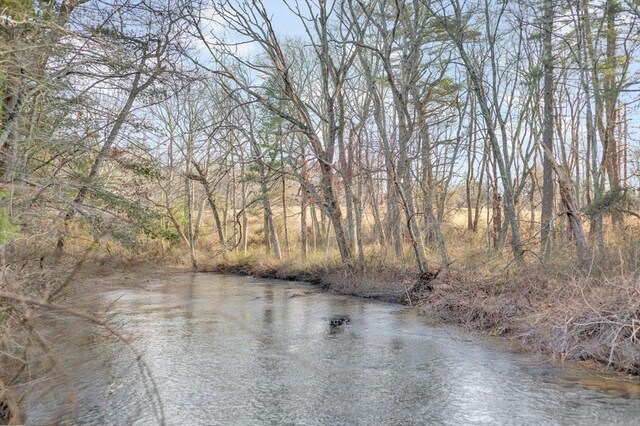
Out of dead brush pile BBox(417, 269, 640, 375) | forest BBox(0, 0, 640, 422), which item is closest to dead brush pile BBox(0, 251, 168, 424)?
forest BBox(0, 0, 640, 422)

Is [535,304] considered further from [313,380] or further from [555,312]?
[313,380]

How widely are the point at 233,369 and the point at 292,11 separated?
13379 millimetres

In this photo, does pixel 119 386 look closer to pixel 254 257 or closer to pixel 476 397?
pixel 476 397

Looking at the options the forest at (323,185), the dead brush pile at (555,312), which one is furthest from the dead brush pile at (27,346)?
the dead brush pile at (555,312)

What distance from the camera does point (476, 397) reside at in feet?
20.4

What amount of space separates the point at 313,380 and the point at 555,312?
4.31 metres

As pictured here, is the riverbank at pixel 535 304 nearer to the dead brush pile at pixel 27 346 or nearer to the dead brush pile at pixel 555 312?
the dead brush pile at pixel 555 312

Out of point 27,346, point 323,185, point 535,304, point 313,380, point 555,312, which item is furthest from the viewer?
point 323,185

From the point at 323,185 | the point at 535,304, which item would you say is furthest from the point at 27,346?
the point at 323,185

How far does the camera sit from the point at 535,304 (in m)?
9.80

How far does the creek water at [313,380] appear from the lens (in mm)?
5699

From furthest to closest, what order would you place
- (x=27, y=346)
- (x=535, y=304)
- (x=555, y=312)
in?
(x=535, y=304) → (x=555, y=312) → (x=27, y=346)

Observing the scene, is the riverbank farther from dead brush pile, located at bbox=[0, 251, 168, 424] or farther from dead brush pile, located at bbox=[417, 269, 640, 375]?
dead brush pile, located at bbox=[0, 251, 168, 424]

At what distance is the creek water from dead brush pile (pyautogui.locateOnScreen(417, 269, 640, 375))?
0.54 meters
